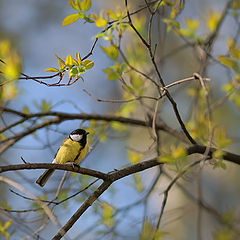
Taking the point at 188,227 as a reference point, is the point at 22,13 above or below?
above

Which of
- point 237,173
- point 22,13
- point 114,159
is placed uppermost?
point 22,13

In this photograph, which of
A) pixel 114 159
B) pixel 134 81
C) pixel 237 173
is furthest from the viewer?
pixel 114 159

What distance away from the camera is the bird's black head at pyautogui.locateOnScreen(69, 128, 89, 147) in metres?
3.06

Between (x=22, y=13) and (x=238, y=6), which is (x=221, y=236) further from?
(x=22, y=13)

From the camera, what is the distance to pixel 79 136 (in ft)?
10.3

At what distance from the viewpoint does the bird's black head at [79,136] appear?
120 inches

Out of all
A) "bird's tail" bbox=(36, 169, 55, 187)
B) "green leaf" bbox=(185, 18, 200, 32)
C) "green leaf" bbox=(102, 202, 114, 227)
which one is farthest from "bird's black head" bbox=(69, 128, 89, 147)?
"green leaf" bbox=(185, 18, 200, 32)

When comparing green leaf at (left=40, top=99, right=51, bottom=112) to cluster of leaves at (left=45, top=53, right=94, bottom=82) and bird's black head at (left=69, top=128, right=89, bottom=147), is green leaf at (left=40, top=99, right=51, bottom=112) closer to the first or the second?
bird's black head at (left=69, top=128, right=89, bottom=147)

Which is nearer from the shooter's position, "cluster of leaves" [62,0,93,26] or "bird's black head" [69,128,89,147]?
"cluster of leaves" [62,0,93,26]

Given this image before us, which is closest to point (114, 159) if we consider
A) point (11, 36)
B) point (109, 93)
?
point (109, 93)

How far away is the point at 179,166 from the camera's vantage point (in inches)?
81.0

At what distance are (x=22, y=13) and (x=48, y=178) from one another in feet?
24.4

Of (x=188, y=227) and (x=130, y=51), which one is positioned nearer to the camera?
(x=130, y=51)

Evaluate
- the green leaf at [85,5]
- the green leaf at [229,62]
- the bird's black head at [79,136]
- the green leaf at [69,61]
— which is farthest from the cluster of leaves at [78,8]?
the bird's black head at [79,136]
